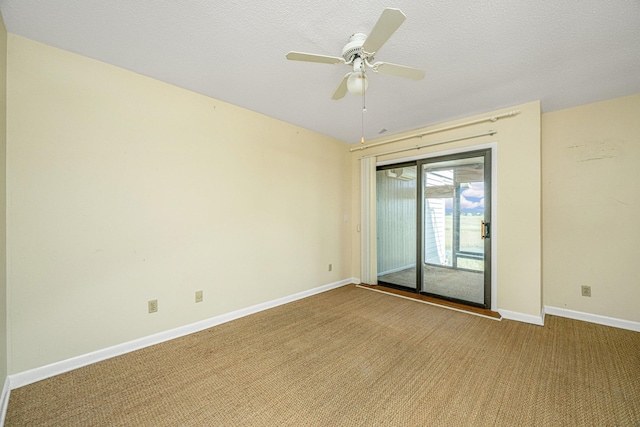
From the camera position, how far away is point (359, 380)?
→ 1.95 meters

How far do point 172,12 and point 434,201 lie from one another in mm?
3649

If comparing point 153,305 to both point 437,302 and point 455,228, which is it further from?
point 455,228

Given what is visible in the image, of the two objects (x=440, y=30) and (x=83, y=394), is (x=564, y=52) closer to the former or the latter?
(x=440, y=30)

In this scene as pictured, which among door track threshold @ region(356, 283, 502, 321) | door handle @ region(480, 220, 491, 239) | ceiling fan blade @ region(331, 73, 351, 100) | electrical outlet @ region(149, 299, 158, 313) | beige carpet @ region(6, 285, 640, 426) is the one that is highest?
ceiling fan blade @ region(331, 73, 351, 100)

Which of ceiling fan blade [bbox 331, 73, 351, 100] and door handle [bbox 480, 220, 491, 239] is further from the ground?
ceiling fan blade [bbox 331, 73, 351, 100]

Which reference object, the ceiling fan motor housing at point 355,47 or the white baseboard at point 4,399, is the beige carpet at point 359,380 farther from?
the ceiling fan motor housing at point 355,47

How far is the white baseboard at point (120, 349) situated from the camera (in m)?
1.90

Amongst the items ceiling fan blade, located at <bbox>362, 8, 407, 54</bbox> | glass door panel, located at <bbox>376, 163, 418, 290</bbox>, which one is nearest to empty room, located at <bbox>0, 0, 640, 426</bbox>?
ceiling fan blade, located at <bbox>362, 8, 407, 54</bbox>

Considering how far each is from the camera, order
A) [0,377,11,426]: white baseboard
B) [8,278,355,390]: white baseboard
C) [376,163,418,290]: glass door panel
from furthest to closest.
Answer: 1. [376,163,418,290]: glass door panel
2. [8,278,355,390]: white baseboard
3. [0,377,11,426]: white baseboard

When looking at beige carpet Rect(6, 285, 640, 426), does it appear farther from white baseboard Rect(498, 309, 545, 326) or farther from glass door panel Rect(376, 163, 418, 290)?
glass door panel Rect(376, 163, 418, 290)

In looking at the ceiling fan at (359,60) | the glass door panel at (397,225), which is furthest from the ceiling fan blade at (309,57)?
the glass door panel at (397,225)

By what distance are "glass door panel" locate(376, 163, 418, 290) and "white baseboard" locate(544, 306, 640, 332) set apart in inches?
66.0

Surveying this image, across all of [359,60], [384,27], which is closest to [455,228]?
[359,60]

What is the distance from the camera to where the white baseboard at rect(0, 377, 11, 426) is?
1.56m
